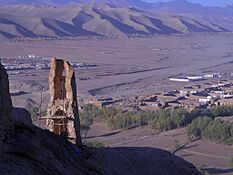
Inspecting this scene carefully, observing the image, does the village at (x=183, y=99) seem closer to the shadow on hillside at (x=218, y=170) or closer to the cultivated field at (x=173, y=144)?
the cultivated field at (x=173, y=144)

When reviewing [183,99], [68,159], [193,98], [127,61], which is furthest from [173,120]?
[127,61]

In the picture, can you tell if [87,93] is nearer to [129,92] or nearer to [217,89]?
[129,92]

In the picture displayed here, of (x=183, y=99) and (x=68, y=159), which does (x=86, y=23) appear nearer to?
(x=183, y=99)

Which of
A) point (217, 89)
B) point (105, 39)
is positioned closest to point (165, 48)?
point (105, 39)

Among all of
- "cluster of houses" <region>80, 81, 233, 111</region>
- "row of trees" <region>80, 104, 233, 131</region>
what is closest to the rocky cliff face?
"row of trees" <region>80, 104, 233, 131</region>

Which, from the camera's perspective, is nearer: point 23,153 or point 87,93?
point 23,153

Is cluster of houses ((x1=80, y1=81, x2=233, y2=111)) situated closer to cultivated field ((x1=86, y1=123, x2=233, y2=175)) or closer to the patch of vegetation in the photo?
the patch of vegetation
